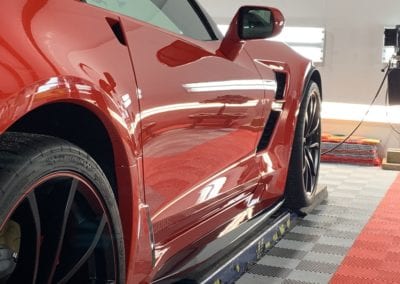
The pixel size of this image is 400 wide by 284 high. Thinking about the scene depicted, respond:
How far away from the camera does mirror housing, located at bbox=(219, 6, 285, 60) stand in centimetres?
222

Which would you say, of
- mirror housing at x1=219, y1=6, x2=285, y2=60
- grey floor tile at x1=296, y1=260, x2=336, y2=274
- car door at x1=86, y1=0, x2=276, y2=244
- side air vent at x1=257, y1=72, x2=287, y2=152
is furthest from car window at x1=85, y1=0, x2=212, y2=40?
grey floor tile at x1=296, y1=260, x2=336, y2=274

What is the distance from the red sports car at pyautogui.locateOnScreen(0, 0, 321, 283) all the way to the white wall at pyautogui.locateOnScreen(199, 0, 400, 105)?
15.3 feet

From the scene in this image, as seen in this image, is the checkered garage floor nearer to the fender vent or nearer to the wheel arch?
the fender vent

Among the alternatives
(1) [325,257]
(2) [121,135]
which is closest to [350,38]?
(1) [325,257]

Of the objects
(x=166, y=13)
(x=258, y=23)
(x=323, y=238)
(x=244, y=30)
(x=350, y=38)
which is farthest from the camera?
(x=350, y=38)

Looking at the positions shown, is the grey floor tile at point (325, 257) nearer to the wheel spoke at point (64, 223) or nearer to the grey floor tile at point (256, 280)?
the grey floor tile at point (256, 280)

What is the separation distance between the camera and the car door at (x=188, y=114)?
1612 millimetres

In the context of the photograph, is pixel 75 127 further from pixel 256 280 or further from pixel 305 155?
pixel 305 155

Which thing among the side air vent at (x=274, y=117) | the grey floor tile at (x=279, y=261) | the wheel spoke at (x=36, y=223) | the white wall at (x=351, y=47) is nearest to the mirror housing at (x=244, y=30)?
the side air vent at (x=274, y=117)

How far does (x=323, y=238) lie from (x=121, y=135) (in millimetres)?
2070

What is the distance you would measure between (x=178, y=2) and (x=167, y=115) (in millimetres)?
799

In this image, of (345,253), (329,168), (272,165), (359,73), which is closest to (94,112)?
(272,165)

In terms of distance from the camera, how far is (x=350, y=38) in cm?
691

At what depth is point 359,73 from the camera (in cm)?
691
